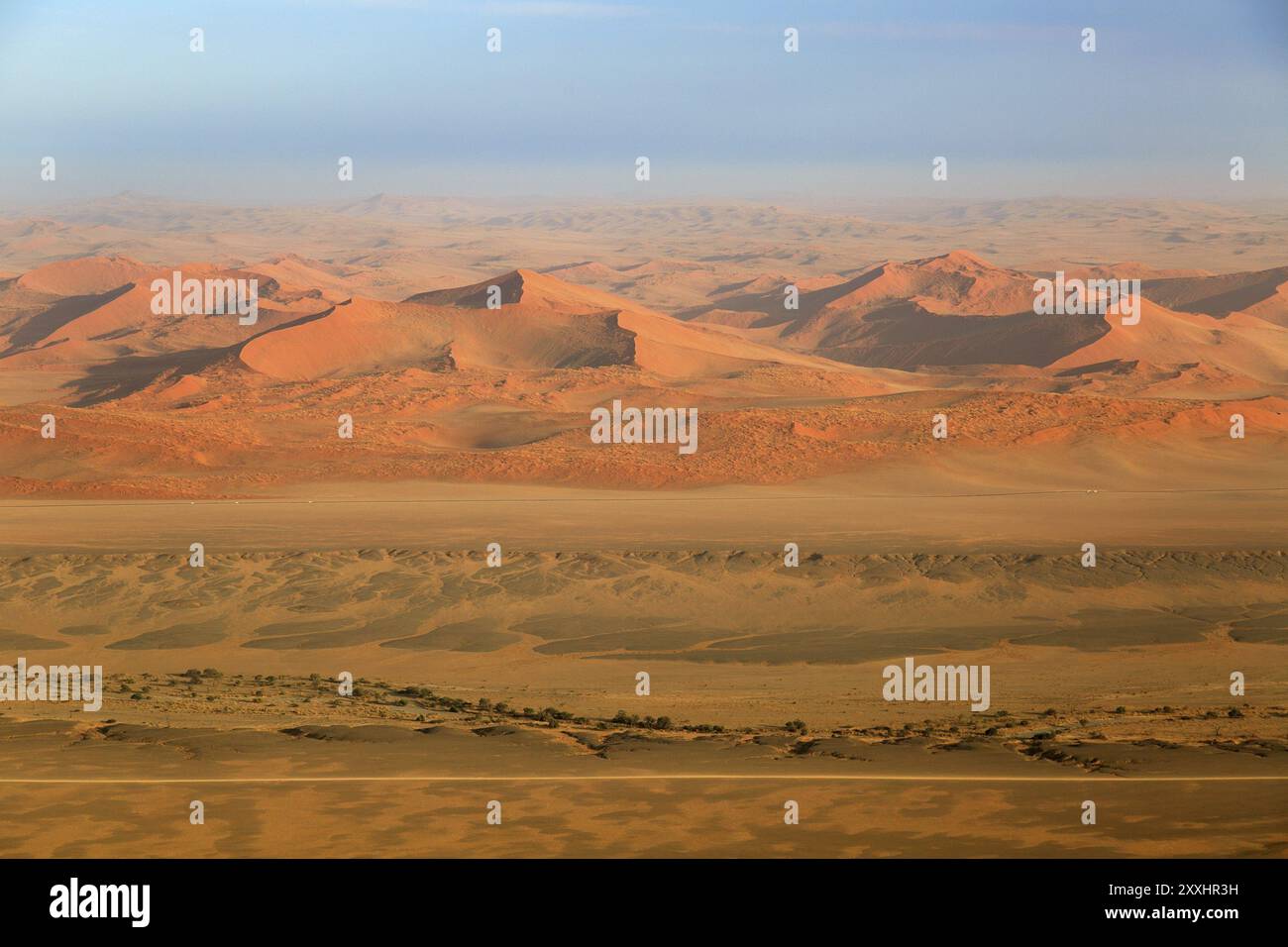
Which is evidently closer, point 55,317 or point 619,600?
point 619,600

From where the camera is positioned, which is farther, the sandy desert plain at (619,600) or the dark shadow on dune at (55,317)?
the dark shadow on dune at (55,317)

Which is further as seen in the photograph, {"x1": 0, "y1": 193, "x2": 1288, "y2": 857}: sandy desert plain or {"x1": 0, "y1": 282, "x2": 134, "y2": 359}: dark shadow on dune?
{"x1": 0, "y1": 282, "x2": 134, "y2": 359}: dark shadow on dune

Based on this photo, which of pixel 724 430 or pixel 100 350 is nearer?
pixel 724 430

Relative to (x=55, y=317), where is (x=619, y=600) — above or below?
above

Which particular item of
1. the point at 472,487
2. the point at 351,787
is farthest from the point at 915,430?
the point at 351,787

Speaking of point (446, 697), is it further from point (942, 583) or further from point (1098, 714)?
A: point (942, 583)
